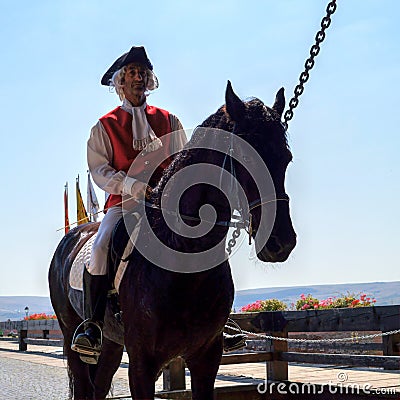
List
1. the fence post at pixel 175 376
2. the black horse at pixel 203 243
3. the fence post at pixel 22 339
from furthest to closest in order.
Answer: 1. the fence post at pixel 22 339
2. the fence post at pixel 175 376
3. the black horse at pixel 203 243

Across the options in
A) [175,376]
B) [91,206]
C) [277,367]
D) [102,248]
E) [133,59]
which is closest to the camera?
[102,248]

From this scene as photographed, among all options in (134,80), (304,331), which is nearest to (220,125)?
(134,80)

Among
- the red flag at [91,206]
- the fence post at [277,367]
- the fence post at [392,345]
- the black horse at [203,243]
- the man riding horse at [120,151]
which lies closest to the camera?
the black horse at [203,243]

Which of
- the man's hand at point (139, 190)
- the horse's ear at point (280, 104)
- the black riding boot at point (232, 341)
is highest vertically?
the horse's ear at point (280, 104)

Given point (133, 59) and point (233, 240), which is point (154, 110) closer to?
point (133, 59)

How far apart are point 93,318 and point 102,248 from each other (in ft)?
1.58

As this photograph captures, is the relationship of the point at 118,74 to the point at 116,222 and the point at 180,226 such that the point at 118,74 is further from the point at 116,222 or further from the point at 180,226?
the point at 180,226

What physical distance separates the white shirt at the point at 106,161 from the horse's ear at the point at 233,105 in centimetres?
98

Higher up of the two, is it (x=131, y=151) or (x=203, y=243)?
(x=131, y=151)

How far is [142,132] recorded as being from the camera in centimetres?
497

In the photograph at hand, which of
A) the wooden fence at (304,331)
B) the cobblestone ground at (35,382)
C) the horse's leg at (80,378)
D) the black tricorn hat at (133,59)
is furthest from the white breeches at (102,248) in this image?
the cobblestone ground at (35,382)

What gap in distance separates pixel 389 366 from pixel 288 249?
3351 millimetres

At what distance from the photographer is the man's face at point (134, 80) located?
5.11 metres

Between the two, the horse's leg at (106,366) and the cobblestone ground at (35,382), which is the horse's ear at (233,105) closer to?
the horse's leg at (106,366)
